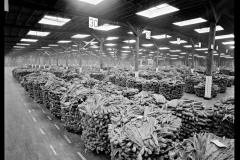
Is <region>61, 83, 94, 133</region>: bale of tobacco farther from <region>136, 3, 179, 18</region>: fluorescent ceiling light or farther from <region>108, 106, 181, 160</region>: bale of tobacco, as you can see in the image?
<region>136, 3, 179, 18</region>: fluorescent ceiling light

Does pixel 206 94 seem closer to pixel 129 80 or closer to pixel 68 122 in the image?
pixel 129 80

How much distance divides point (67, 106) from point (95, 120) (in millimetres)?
2085

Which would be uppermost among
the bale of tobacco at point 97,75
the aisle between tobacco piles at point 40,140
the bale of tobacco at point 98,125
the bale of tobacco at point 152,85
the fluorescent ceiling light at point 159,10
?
the fluorescent ceiling light at point 159,10

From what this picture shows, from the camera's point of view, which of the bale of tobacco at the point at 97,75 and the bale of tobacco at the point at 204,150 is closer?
the bale of tobacco at the point at 204,150

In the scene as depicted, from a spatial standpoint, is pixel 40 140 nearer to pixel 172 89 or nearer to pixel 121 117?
pixel 121 117

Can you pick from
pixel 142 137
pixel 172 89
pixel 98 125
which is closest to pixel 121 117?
pixel 98 125

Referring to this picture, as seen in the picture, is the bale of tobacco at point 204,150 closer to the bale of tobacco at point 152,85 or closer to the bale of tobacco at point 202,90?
the bale of tobacco at point 152,85

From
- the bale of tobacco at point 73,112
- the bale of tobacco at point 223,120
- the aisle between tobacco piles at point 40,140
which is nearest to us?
the bale of tobacco at point 223,120

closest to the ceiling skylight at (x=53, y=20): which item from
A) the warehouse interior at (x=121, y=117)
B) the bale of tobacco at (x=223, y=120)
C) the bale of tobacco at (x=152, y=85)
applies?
the warehouse interior at (x=121, y=117)

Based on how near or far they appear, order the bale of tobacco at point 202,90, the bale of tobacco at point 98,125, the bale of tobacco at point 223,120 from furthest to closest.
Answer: the bale of tobacco at point 202,90 → the bale of tobacco at point 98,125 → the bale of tobacco at point 223,120

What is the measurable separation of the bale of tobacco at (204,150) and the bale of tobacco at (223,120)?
52.2 inches

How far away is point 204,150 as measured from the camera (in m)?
3.09

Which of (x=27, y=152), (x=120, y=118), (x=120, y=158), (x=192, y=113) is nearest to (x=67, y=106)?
(x=27, y=152)

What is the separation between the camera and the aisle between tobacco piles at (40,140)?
4.88 m
